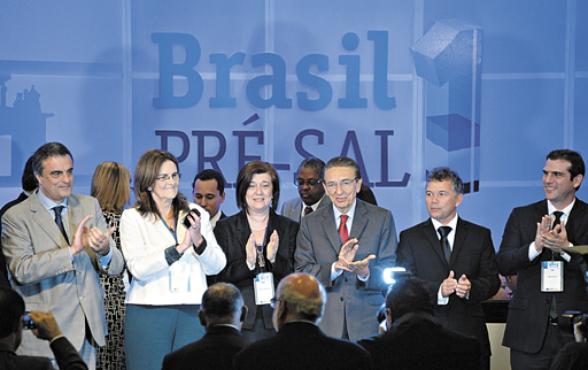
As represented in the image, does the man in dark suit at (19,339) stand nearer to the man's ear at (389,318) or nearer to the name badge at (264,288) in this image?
the man's ear at (389,318)

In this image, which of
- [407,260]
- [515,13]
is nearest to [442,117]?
[515,13]

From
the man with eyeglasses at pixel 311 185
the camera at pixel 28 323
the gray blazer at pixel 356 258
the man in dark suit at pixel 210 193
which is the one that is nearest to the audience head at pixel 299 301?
the camera at pixel 28 323

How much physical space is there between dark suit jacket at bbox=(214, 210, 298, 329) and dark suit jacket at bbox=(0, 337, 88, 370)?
1793 millimetres

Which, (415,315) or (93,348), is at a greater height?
(415,315)

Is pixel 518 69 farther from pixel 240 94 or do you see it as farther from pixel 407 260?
pixel 407 260

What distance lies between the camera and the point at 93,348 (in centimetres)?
565

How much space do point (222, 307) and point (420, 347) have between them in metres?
0.84

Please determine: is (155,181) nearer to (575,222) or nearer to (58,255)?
(58,255)

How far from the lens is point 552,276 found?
19.2ft

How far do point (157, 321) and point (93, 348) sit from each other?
411 mm

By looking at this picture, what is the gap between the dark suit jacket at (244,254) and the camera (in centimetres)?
568

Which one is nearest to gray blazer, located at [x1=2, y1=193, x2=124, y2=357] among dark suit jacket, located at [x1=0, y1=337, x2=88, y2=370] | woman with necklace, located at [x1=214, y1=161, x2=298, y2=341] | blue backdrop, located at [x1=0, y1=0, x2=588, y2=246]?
woman with necklace, located at [x1=214, y1=161, x2=298, y2=341]

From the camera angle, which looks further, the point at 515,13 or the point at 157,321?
the point at 515,13

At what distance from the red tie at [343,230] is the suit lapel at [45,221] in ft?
5.09
